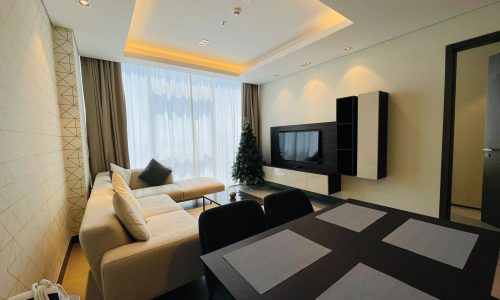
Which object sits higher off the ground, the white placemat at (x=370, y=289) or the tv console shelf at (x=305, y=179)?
the white placemat at (x=370, y=289)

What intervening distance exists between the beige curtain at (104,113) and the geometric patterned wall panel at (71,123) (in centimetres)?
95

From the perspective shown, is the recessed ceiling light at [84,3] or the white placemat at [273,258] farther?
the recessed ceiling light at [84,3]

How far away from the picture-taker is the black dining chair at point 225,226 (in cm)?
123

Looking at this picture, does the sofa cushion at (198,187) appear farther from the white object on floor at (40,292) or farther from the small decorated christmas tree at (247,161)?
the white object on floor at (40,292)

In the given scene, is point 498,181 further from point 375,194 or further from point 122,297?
point 122,297

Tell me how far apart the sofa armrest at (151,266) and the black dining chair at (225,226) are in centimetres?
42

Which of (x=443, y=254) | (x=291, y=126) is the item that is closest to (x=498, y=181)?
(x=443, y=254)

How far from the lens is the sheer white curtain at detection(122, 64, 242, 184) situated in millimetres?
3936

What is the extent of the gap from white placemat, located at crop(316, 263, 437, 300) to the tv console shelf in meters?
2.80

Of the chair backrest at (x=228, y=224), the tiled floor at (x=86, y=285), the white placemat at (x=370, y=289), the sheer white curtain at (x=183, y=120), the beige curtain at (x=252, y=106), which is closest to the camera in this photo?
the white placemat at (x=370, y=289)

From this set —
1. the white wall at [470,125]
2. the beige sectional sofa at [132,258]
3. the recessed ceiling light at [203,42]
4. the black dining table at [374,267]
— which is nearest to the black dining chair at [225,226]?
the black dining table at [374,267]

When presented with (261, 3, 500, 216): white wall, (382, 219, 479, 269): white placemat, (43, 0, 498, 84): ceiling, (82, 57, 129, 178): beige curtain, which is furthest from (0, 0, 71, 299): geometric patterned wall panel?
(261, 3, 500, 216): white wall

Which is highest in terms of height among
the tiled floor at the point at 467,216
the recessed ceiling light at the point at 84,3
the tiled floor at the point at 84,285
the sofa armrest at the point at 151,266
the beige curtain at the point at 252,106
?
the recessed ceiling light at the point at 84,3

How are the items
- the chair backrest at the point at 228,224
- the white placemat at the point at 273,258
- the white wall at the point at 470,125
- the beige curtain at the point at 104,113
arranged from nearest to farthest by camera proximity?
the white placemat at the point at 273,258, the chair backrest at the point at 228,224, the white wall at the point at 470,125, the beige curtain at the point at 104,113
